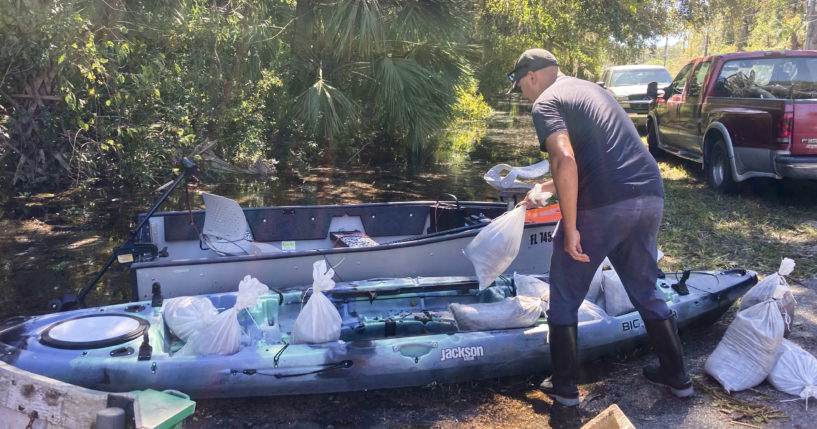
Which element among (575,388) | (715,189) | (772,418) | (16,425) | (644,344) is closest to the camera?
(16,425)

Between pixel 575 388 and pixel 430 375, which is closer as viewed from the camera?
pixel 575 388

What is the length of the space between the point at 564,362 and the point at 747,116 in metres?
5.67

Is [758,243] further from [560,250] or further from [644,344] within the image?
Result: [560,250]

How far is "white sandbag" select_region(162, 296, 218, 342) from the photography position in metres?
4.20

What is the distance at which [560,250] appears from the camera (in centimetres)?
373

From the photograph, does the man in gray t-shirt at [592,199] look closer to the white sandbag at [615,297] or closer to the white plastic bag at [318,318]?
the white sandbag at [615,297]

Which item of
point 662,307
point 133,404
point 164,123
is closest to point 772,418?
point 662,307

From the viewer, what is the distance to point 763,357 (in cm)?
390

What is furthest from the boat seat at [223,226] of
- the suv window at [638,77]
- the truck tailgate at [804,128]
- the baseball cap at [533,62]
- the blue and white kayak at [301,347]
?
the suv window at [638,77]

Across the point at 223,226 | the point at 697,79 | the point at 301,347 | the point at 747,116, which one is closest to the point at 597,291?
the point at 301,347

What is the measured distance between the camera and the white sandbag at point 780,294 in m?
4.11

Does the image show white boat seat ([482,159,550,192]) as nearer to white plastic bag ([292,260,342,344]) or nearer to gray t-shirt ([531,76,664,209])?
gray t-shirt ([531,76,664,209])

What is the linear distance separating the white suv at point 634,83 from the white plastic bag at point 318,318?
13.1 meters

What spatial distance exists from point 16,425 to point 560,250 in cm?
273
